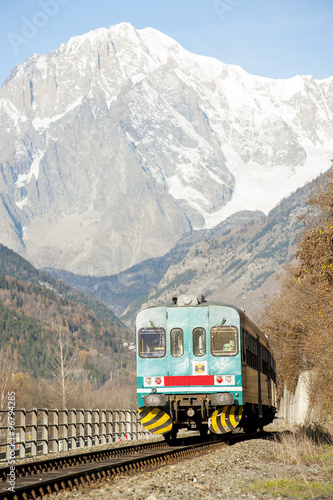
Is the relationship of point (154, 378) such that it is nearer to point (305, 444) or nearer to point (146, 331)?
point (146, 331)

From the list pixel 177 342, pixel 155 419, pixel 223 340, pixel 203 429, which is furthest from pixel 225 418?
pixel 203 429

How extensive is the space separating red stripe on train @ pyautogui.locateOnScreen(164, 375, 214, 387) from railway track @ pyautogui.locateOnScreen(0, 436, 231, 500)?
6.77ft

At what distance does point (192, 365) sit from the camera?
79.0ft

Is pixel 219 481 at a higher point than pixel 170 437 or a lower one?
lower

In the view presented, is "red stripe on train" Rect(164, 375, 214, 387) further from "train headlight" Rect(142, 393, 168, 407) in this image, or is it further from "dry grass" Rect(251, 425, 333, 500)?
"dry grass" Rect(251, 425, 333, 500)

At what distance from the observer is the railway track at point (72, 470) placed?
13.6m

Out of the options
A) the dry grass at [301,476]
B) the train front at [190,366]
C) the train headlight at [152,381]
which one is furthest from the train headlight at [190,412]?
the dry grass at [301,476]

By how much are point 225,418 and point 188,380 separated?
1.78 metres

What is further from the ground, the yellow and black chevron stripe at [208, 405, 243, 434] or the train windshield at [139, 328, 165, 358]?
the train windshield at [139, 328, 165, 358]

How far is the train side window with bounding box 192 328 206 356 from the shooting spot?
24.2 meters

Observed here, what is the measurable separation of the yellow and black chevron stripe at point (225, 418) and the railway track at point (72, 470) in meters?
0.87

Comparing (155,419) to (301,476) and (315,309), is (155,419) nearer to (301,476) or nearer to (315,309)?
(301,476)

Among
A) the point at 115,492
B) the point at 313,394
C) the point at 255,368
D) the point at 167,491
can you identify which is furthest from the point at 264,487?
the point at 313,394

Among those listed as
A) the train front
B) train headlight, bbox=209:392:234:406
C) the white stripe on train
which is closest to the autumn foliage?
the train front
